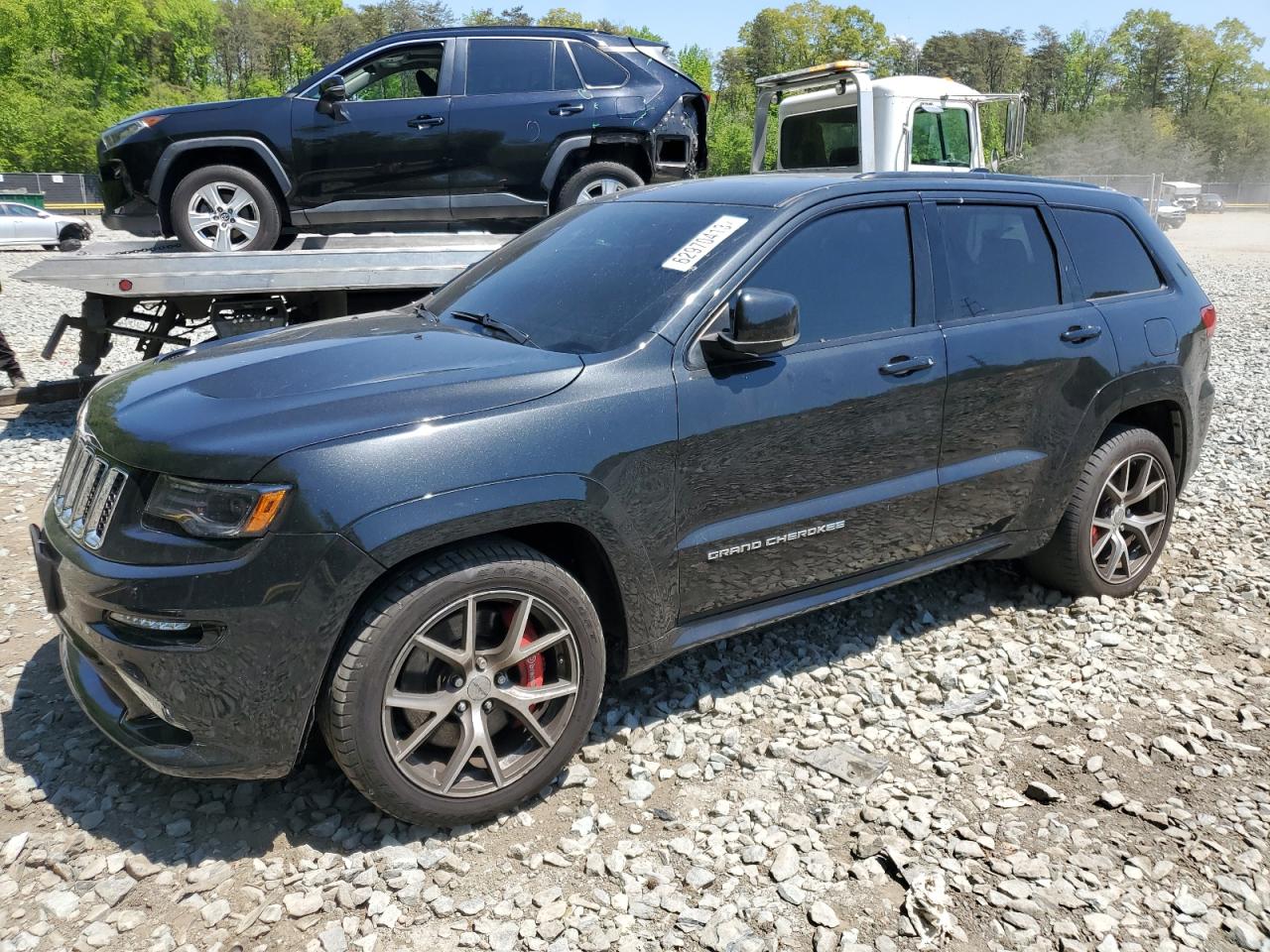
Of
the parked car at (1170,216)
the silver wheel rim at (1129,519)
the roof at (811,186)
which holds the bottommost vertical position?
the parked car at (1170,216)

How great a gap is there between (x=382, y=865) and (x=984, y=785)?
1866 mm

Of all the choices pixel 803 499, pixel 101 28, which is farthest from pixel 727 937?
pixel 101 28

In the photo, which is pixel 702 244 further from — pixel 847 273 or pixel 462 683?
pixel 462 683

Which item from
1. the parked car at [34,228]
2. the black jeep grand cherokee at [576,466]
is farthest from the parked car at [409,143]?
the parked car at [34,228]

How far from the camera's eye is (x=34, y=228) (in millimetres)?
26469

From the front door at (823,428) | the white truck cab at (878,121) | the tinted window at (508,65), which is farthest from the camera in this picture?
the white truck cab at (878,121)

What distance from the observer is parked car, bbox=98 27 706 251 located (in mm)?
7289

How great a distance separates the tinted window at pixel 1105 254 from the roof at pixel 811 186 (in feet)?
0.47

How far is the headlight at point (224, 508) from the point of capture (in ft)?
8.32

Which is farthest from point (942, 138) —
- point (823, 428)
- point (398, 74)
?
point (823, 428)

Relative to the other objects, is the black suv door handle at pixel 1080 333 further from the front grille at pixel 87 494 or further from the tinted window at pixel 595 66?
the tinted window at pixel 595 66

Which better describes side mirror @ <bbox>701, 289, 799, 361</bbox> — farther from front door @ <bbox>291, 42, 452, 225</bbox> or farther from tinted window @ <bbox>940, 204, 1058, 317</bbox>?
front door @ <bbox>291, 42, 452, 225</bbox>

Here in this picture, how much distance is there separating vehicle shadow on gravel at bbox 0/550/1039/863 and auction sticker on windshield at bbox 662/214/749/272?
1556 mm

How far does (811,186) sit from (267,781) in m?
2.71
